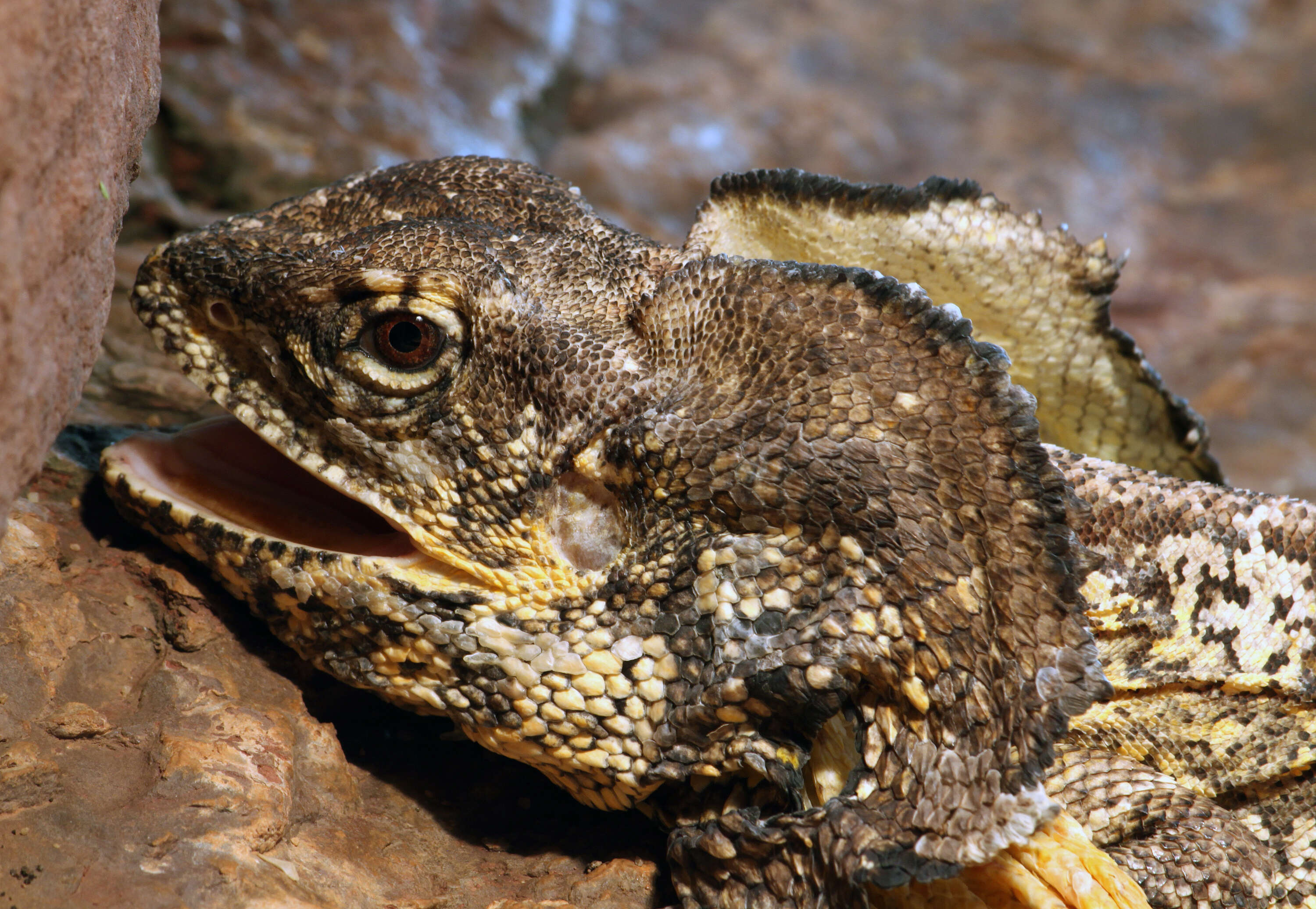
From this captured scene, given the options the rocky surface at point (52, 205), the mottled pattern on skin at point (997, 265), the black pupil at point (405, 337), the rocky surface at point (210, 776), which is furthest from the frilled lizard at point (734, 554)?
the rocky surface at point (52, 205)

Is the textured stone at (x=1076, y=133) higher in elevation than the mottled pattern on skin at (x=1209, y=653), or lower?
higher

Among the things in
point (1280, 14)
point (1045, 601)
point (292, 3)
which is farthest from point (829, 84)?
point (1045, 601)

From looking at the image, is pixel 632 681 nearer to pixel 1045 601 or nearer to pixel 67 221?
pixel 1045 601

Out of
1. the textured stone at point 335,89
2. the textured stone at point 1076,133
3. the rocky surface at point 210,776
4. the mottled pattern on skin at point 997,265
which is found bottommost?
the rocky surface at point 210,776

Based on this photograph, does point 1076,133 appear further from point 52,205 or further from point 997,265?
point 52,205

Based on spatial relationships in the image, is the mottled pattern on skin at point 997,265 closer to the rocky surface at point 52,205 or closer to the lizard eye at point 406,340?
the lizard eye at point 406,340

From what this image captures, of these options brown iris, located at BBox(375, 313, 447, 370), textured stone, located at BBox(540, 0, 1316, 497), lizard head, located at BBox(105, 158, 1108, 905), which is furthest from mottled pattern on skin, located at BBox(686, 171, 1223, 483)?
textured stone, located at BBox(540, 0, 1316, 497)
